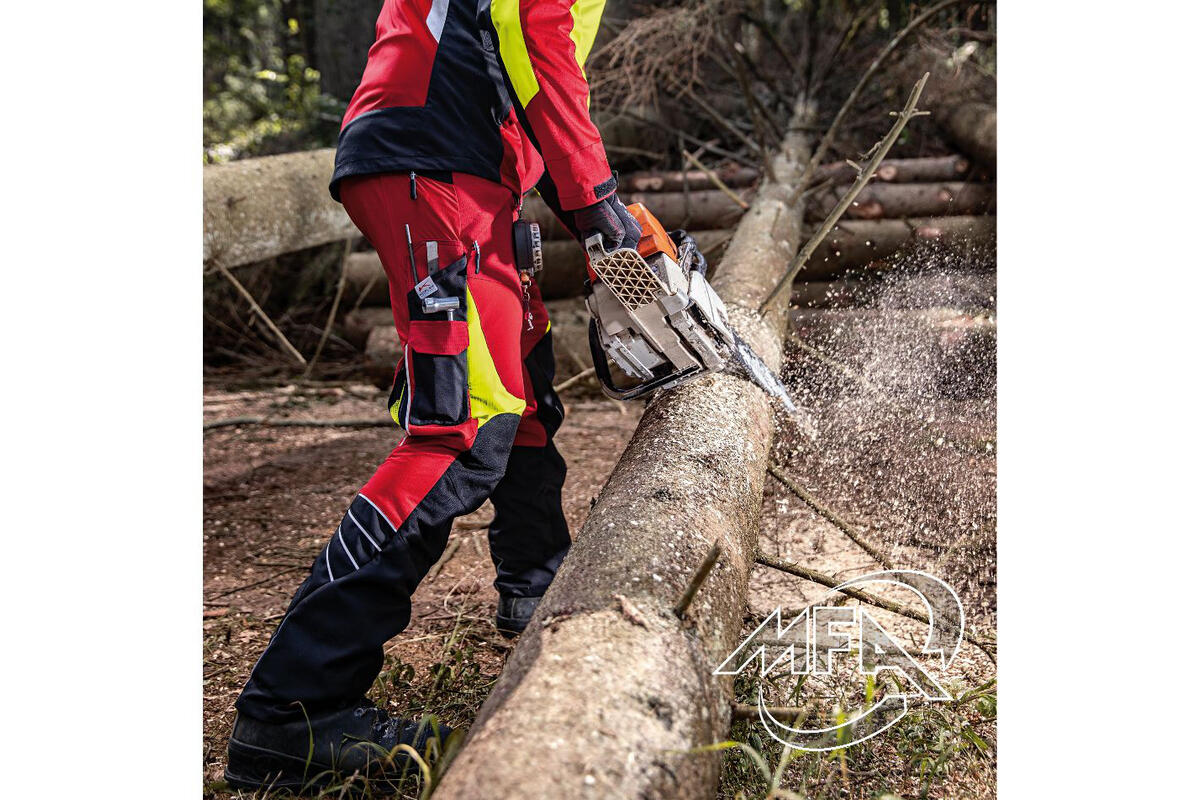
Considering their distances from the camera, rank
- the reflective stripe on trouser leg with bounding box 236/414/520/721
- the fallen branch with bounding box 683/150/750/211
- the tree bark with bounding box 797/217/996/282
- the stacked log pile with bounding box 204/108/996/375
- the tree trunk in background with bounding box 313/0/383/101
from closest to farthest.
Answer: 1. the reflective stripe on trouser leg with bounding box 236/414/520/721
2. the fallen branch with bounding box 683/150/750/211
3. the stacked log pile with bounding box 204/108/996/375
4. the tree bark with bounding box 797/217/996/282
5. the tree trunk in background with bounding box 313/0/383/101

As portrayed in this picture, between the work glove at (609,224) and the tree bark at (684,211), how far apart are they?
11.3 feet

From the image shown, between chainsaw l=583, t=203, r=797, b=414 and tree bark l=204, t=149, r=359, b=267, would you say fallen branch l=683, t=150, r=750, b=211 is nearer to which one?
tree bark l=204, t=149, r=359, b=267

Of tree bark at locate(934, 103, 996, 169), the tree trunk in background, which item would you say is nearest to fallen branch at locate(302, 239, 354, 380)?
the tree trunk in background

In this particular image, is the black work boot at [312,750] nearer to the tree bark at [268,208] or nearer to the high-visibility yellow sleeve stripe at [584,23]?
the high-visibility yellow sleeve stripe at [584,23]

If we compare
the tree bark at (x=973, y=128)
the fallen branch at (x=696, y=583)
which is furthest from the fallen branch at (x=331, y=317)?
the tree bark at (x=973, y=128)

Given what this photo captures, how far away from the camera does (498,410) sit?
2.01 meters

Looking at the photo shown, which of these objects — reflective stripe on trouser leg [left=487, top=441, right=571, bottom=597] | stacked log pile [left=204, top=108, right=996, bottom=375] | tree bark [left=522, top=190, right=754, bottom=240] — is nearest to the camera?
reflective stripe on trouser leg [left=487, top=441, right=571, bottom=597]

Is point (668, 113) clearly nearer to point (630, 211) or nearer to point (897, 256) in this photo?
point (897, 256)

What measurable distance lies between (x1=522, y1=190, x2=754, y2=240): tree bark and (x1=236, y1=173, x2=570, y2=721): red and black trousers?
3.51 meters

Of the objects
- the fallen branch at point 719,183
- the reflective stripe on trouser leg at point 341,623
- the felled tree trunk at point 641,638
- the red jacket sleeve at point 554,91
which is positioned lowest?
the reflective stripe on trouser leg at point 341,623

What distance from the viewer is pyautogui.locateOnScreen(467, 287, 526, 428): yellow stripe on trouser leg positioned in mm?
1965

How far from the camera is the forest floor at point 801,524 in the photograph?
1850 millimetres

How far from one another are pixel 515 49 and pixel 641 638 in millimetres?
1189
